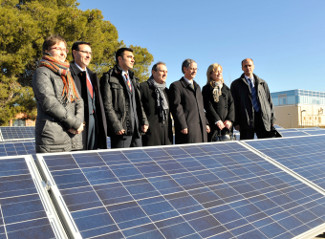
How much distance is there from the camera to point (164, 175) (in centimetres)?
225

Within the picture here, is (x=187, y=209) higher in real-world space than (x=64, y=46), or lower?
lower

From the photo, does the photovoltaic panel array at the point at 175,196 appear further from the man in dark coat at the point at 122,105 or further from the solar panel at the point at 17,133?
the solar panel at the point at 17,133

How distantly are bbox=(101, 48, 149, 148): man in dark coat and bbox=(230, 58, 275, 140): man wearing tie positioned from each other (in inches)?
77.9

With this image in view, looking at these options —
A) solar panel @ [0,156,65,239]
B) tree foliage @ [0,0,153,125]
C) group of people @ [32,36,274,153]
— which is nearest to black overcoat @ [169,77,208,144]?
group of people @ [32,36,274,153]

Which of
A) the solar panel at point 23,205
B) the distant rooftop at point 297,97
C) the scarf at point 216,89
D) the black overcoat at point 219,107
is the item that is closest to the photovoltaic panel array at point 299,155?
the black overcoat at point 219,107

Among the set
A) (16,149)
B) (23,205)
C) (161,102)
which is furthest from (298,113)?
(23,205)

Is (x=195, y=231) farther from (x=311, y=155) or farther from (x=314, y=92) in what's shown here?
(x=314, y=92)

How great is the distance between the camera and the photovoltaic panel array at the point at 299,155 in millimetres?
3059

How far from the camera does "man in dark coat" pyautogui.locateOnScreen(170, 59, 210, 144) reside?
16.0 ft

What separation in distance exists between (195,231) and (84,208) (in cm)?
63

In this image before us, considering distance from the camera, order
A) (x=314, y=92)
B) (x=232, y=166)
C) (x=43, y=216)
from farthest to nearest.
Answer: (x=314, y=92) < (x=232, y=166) < (x=43, y=216)

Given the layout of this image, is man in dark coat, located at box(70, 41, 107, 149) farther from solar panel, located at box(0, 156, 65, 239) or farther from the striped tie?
the striped tie

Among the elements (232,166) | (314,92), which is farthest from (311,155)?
(314,92)

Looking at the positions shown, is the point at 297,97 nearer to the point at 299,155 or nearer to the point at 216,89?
the point at 216,89
